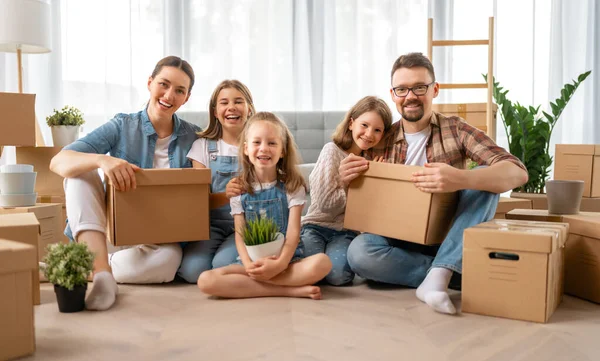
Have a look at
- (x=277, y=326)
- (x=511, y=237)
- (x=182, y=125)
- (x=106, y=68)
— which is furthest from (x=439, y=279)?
(x=106, y=68)

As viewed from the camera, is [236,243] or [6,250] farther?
[236,243]

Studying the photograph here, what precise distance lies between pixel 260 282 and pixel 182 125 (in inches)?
27.6

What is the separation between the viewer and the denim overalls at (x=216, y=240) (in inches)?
78.3

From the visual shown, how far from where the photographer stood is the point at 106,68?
3805 mm

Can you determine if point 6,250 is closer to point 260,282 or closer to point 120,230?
point 120,230

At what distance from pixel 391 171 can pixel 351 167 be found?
15cm

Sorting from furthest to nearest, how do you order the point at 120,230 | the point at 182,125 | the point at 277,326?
the point at 182,125 < the point at 120,230 < the point at 277,326

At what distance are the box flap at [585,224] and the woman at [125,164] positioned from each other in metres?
1.33

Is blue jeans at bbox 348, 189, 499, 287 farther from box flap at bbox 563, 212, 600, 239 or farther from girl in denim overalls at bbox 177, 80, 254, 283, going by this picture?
girl in denim overalls at bbox 177, 80, 254, 283

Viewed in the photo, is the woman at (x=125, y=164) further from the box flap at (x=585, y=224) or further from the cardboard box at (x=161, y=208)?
the box flap at (x=585, y=224)

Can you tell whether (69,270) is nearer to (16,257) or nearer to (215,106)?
(16,257)

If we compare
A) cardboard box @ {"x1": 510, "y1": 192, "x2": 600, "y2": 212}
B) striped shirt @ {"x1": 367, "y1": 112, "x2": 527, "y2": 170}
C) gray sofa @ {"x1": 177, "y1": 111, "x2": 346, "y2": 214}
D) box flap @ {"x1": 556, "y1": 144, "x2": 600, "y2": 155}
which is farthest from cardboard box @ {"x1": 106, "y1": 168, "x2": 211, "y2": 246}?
box flap @ {"x1": 556, "y1": 144, "x2": 600, "y2": 155}

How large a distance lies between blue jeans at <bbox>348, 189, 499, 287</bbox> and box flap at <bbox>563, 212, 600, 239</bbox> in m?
0.28

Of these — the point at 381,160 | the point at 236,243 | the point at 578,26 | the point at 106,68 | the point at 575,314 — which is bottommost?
the point at 575,314
